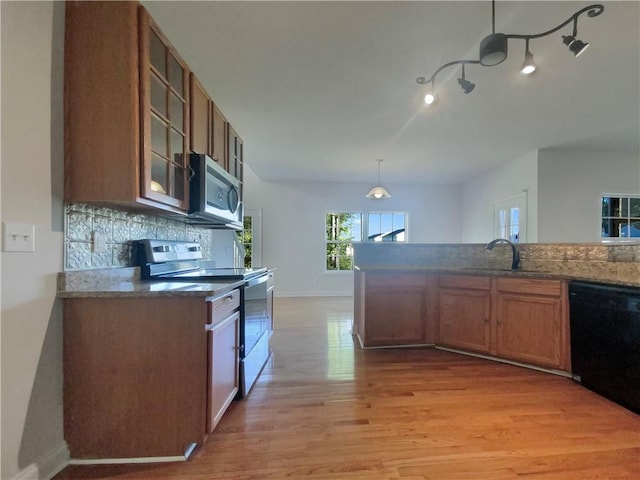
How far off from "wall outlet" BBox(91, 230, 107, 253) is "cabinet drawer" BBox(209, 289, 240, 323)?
737mm

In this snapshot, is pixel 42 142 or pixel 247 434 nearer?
pixel 42 142

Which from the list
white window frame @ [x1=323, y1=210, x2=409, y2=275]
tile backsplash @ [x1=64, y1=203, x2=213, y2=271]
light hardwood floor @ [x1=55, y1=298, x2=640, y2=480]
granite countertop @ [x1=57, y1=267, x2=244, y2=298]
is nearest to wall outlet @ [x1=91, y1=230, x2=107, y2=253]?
tile backsplash @ [x1=64, y1=203, x2=213, y2=271]

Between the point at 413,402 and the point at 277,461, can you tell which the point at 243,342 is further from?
the point at 413,402

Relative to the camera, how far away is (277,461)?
1.46 m

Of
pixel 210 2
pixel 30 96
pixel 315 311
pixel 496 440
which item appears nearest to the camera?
pixel 30 96

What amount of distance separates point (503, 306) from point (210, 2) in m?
3.20

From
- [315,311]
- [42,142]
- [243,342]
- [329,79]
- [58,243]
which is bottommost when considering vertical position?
[315,311]

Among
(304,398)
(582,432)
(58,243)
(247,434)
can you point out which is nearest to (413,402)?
(304,398)

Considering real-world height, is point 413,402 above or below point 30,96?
below

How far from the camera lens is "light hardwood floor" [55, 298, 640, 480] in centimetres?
141

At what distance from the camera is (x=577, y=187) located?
179 inches

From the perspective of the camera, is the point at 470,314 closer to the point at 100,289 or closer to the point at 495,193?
the point at 100,289

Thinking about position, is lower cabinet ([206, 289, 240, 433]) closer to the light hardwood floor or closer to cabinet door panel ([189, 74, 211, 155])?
the light hardwood floor

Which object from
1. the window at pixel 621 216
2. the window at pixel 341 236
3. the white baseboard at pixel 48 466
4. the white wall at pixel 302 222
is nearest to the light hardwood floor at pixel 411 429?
the white baseboard at pixel 48 466
